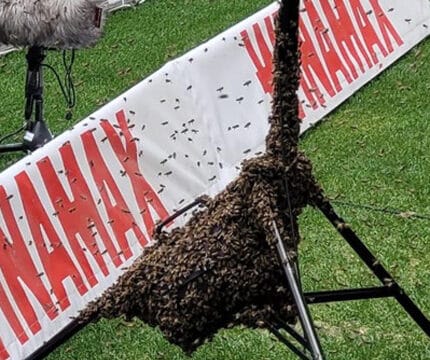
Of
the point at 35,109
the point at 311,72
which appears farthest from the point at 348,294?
the point at 311,72

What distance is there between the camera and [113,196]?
5.49 meters

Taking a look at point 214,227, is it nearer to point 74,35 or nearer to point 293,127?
point 293,127

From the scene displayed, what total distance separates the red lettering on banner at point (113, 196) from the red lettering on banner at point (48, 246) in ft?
1.34

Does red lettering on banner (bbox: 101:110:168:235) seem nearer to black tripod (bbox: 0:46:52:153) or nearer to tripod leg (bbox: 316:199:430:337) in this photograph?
black tripod (bbox: 0:46:52:153)

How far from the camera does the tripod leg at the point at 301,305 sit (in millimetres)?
2963

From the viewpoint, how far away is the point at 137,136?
5.83 metres

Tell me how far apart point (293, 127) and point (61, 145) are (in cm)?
222

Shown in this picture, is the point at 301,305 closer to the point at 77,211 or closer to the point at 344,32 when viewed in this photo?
the point at 77,211

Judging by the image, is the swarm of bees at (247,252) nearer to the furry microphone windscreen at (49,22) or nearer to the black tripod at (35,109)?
the furry microphone windscreen at (49,22)

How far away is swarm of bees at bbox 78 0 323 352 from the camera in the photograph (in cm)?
320

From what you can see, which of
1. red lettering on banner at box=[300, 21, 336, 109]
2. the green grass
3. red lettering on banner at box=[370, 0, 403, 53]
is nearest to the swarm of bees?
the green grass

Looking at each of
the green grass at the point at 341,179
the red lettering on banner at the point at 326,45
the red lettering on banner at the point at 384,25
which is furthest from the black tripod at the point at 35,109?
the red lettering on banner at the point at 384,25

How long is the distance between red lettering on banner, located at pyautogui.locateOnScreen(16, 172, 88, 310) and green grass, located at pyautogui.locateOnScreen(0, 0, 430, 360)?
0.32 meters

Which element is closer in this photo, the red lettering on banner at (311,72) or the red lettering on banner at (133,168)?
the red lettering on banner at (133,168)
